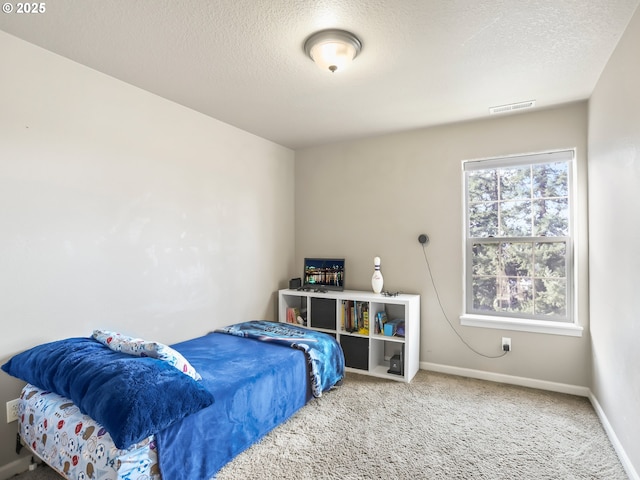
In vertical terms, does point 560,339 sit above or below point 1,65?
below

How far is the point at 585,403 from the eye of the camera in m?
2.81

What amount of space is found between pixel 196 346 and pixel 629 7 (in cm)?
331

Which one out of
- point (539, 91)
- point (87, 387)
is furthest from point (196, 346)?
point (539, 91)

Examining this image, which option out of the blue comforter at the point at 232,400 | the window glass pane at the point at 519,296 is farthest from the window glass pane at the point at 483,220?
the blue comforter at the point at 232,400

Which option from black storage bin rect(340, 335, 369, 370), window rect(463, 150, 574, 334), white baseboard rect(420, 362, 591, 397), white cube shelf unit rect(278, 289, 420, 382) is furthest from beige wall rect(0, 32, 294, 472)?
window rect(463, 150, 574, 334)

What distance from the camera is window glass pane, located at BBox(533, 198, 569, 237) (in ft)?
10.2

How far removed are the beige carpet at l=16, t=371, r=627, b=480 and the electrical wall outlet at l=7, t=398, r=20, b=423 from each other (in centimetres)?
31

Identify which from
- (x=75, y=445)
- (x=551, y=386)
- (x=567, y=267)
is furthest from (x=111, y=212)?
(x=551, y=386)

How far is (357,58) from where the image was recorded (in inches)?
87.7

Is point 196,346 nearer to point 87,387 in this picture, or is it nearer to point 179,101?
point 87,387

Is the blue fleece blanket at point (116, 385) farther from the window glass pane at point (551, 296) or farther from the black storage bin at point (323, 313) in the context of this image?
the window glass pane at point (551, 296)

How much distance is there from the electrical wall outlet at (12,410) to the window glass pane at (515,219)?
3769mm

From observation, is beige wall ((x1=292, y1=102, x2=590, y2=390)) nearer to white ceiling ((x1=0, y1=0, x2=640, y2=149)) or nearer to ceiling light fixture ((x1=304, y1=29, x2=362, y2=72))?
white ceiling ((x1=0, y1=0, x2=640, y2=149))

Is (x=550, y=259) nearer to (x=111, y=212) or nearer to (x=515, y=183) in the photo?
(x=515, y=183)
